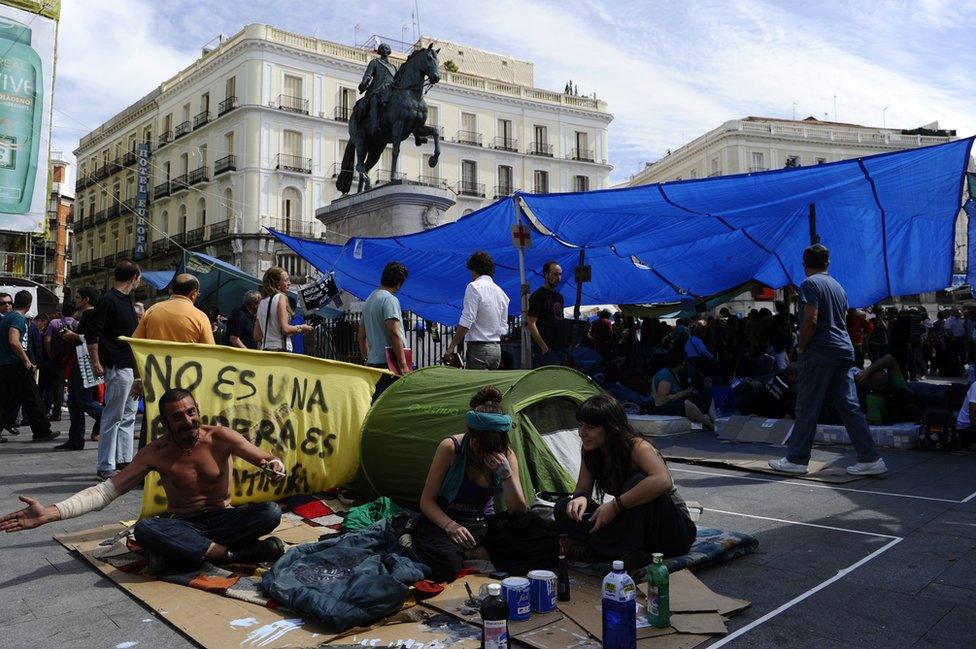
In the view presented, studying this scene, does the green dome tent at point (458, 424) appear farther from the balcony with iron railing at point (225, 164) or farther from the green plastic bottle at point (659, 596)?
the balcony with iron railing at point (225, 164)

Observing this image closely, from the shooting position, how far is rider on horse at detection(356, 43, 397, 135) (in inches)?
535

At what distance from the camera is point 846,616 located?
3.13 m

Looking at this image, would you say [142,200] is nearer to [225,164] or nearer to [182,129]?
[182,129]

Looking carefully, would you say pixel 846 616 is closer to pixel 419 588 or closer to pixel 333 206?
pixel 419 588

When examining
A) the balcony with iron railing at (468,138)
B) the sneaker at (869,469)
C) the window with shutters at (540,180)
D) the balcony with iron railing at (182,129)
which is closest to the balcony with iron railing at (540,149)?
the window with shutters at (540,180)

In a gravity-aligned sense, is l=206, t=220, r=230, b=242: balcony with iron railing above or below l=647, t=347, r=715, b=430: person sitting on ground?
above

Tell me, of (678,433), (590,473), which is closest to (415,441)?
(590,473)

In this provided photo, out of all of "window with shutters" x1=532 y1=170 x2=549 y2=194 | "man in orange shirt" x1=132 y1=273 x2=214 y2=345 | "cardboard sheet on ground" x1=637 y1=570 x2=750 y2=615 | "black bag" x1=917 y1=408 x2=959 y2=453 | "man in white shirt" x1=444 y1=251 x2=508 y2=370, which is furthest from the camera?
"window with shutters" x1=532 y1=170 x2=549 y2=194

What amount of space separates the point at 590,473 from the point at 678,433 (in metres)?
5.14

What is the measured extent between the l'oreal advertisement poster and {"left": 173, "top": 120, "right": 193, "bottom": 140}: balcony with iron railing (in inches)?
654

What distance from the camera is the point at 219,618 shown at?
10.4ft

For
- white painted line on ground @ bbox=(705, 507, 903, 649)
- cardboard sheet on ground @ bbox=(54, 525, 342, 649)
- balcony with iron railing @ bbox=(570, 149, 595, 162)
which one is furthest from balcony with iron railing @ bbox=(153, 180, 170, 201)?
white painted line on ground @ bbox=(705, 507, 903, 649)

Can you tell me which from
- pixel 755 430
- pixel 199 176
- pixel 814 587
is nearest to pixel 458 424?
pixel 814 587

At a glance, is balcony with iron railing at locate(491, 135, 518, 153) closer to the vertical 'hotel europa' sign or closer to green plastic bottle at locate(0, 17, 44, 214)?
the vertical 'hotel europa' sign
